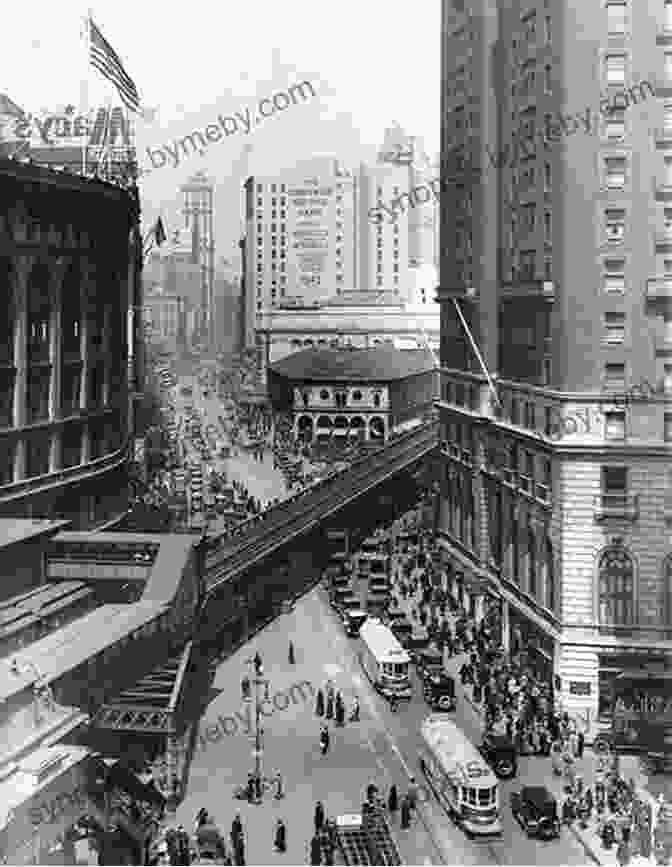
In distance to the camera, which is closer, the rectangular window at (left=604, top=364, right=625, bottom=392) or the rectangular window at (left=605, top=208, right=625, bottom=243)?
the rectangular window at (left=605, top=208, right=625, bottom=243)

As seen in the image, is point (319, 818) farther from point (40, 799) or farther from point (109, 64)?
point (109, 64)

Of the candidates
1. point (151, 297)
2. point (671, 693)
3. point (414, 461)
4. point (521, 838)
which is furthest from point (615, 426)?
point (151, 297)

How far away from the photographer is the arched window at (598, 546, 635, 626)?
4072 cm

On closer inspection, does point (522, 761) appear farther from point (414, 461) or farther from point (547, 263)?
point (414, 461)

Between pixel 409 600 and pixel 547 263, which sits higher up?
pixel 547 263

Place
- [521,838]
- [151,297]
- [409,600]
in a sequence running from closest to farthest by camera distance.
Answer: [521,838]
[409,600]
[151,297]

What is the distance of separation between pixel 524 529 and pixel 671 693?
374 inches

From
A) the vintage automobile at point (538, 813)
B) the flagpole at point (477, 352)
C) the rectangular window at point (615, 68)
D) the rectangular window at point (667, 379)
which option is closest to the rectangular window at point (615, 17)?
the rectangular window at point (615, 68)

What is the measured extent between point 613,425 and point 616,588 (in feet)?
17.9

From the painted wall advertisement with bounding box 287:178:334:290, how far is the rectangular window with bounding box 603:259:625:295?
3556 cm

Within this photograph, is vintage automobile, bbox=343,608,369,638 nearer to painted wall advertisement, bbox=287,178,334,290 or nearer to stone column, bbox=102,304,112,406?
stone column, bbox=102,304,112,406

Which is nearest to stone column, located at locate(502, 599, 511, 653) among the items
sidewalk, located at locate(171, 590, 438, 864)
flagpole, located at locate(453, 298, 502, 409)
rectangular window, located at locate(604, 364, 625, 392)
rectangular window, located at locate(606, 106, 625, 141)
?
sidewalk, located at locate(171, 590, 438, 864)

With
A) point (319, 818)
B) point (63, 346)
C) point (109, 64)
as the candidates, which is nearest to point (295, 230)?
point (63, 346)

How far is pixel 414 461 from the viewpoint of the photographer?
7631 centimetres
